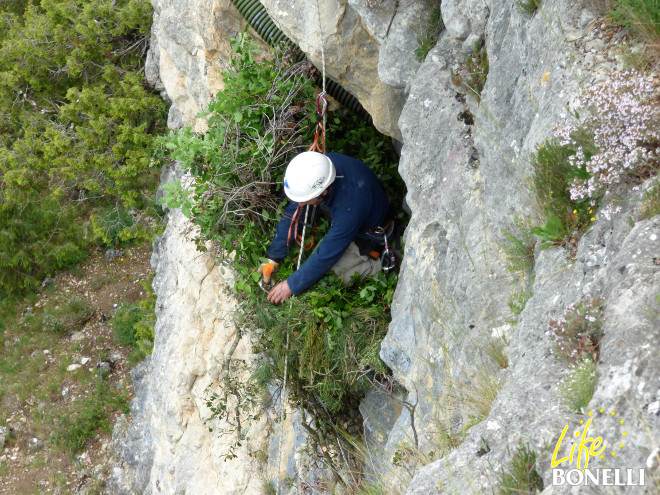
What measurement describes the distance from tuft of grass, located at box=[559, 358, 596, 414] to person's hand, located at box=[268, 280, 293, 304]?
3.27m

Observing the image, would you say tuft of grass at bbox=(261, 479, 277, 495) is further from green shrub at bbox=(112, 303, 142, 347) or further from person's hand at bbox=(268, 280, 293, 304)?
green shrub at bbox=(112, 303, 142, 347)

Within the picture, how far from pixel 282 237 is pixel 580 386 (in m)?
3.60

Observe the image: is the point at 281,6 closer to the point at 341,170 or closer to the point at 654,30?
the point at 341,170

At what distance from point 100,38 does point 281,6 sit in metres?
7.29

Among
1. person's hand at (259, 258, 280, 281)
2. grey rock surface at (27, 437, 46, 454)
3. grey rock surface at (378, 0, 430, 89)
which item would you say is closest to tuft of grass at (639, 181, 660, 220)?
grey rock surface at (378, 0, 430, 89)

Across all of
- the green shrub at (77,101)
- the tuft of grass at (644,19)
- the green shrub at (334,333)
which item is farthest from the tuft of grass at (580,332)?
the green shrub at (77,101)

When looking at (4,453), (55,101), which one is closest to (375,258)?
(55,101)

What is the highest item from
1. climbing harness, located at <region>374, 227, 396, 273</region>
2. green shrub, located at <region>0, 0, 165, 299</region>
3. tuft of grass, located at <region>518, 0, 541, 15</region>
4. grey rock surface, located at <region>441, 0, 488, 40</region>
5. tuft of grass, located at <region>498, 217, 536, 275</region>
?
tuft of grass, located at <region>518, 0, 541, 15</region>

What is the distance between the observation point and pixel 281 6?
5.56 metres

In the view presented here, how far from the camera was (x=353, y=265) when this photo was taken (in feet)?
17.8

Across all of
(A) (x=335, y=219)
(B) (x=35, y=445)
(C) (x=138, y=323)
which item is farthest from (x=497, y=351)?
(B) (x=35, y=445)

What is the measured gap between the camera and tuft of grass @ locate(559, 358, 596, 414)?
2.31 meters

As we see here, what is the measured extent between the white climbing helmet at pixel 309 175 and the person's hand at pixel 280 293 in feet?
2.88

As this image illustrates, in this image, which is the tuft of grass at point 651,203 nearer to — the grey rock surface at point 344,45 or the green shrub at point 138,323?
the grey rock surface at point 344,45
